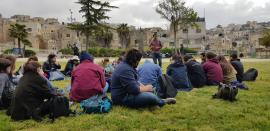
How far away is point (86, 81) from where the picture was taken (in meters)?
7.82

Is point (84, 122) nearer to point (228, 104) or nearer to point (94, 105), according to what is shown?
point (94, 105)

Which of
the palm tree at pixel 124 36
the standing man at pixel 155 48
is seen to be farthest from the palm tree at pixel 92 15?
the palm tree at pixel 124 36

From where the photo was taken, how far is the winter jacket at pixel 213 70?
1104cm

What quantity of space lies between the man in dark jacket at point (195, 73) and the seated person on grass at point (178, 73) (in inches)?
24.7

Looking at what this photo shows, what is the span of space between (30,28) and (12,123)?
286 feet

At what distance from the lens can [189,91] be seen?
33.5ft

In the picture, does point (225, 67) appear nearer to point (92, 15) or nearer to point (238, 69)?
point (238, 69)

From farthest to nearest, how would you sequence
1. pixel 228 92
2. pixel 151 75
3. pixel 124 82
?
pixel 151 75
pixel 228 92
pixel 124 82

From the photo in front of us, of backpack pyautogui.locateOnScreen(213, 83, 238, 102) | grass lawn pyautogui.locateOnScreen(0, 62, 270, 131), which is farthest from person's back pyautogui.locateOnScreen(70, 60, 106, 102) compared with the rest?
backpack pyautogui.locateOnScreen(213, 83, 238, 102)

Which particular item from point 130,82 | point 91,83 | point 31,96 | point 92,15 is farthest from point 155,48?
point 92,15

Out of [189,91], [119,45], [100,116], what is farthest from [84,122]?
[119,45]

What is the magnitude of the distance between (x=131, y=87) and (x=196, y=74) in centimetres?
414

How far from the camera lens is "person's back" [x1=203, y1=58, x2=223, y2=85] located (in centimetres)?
1104

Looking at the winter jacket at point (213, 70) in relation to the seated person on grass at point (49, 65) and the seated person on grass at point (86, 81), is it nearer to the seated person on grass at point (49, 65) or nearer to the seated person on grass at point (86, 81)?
the seated person on grass at point (86, 81)
